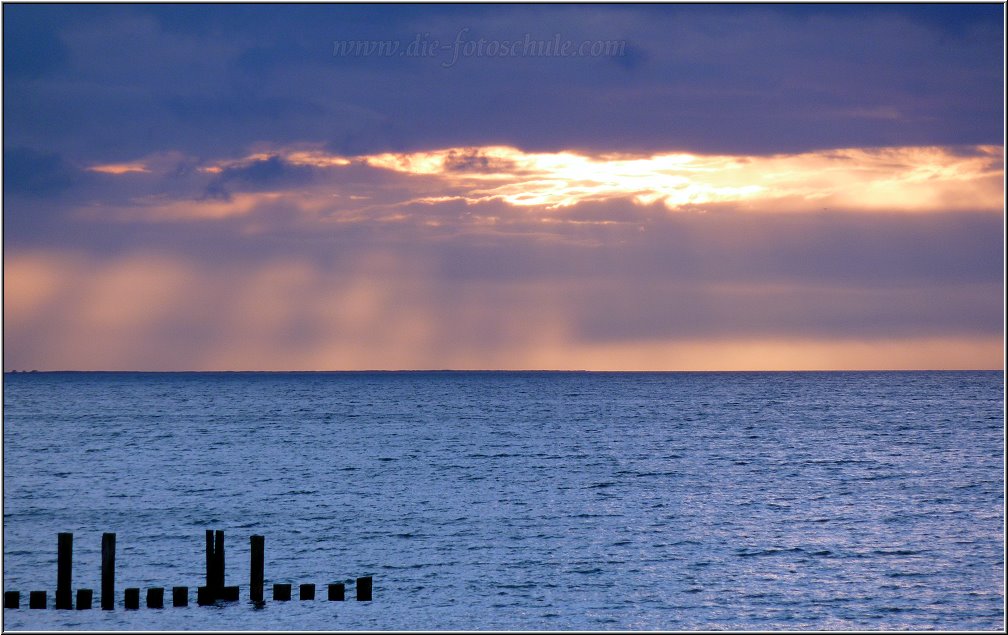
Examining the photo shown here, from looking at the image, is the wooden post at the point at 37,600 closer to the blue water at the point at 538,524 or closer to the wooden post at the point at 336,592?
the blue water at the point at 538,524

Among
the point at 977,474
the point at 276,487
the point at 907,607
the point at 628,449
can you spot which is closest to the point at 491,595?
the point at 907,607

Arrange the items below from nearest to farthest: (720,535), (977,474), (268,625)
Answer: (268,625)
(720,535)
(977,474)

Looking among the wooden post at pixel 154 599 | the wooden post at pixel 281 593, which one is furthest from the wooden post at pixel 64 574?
the wooden post at pixel 281 593

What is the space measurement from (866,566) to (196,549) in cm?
2360

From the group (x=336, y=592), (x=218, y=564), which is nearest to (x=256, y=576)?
(x=218, y=564)

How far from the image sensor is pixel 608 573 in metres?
36.2

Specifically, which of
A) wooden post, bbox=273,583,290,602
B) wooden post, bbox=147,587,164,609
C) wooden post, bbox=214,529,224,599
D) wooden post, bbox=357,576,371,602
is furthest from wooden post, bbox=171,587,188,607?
wooden post, bbox=357,576,371,602

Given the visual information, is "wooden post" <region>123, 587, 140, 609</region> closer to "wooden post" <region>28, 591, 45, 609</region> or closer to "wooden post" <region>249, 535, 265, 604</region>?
"wooden post" <region>28, 591, 45, 609</region>

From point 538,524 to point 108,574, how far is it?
2178 centimetres

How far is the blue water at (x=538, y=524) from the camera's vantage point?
101ft

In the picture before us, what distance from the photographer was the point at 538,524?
153ft

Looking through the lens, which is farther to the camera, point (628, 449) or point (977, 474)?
point (628, 449)

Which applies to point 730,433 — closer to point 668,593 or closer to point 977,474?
point 977,474

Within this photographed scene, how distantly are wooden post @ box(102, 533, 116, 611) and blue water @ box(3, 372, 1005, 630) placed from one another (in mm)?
564
